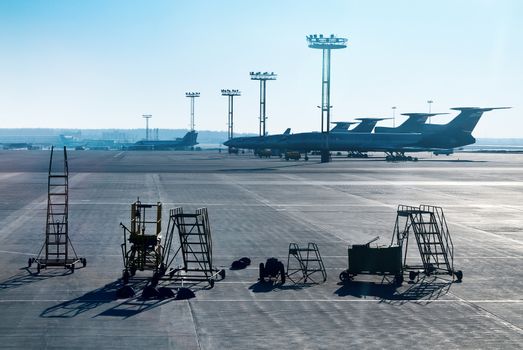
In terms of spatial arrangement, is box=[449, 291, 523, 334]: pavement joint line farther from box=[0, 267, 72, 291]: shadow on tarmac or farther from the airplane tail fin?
the airplane tail fin

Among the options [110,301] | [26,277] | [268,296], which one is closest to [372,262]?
[268,296]

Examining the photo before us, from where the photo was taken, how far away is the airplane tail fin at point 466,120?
15562cm

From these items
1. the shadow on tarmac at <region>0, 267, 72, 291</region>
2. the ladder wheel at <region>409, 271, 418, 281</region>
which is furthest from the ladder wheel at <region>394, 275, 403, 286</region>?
the shadow on tarmac at <region>0, 267, 72, 291</region>

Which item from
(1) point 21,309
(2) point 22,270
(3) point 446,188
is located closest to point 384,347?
(1) point 21,309

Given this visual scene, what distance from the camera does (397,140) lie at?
16538 cm

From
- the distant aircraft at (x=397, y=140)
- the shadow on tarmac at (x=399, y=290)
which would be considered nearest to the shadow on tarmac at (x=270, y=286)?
the shadow on tarmac at (x=399, y=290)

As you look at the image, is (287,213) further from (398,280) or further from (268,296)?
(268,296)

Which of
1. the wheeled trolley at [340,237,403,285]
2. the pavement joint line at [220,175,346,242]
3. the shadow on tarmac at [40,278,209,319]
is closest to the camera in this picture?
the shadow on tarmac at [40,278,209,319]

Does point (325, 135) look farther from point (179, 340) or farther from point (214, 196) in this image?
point (179, 340)

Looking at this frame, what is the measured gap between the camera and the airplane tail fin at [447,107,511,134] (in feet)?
511

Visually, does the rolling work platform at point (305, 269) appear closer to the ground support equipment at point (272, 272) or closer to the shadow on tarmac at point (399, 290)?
the ground support equipment at point (272, 272)

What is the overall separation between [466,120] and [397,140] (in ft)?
50.1

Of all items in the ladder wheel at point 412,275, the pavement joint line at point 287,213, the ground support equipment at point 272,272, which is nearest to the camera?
the ground support equipment at point 272,272

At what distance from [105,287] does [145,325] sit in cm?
556
